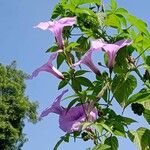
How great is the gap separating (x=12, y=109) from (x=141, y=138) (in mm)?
29821

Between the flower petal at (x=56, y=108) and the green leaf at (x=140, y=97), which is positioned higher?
Result: the flower petal at (x=56, y=108)

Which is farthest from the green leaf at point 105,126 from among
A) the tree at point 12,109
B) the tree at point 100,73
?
the tree at point 12,109

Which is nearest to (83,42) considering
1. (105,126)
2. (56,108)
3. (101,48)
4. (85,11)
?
(85,11)

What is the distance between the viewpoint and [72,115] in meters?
1.49

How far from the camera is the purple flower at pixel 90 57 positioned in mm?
1432

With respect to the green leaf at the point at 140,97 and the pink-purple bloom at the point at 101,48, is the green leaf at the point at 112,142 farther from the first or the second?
the pink-purple bloom at the point at 101,48

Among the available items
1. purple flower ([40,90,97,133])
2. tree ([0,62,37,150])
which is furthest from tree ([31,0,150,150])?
tree ([0,62,37,150])

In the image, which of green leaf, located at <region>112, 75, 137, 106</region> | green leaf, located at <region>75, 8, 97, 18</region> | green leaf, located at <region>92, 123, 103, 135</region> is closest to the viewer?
green leaf, located at <region>92, 123, 103, 135</region>

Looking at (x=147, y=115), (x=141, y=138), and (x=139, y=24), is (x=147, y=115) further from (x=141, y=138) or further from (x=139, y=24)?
(x=139, y=24)

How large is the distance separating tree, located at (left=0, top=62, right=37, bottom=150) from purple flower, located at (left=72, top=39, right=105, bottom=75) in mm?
28092

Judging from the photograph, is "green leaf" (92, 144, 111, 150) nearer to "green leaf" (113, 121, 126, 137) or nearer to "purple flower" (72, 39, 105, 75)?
"green leaf" (113, 121, 126, 137)

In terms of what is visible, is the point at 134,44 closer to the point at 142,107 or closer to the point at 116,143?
the point at 142,107

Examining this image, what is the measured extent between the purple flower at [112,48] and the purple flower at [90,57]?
32 mm

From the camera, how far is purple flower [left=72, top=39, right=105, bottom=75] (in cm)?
143
